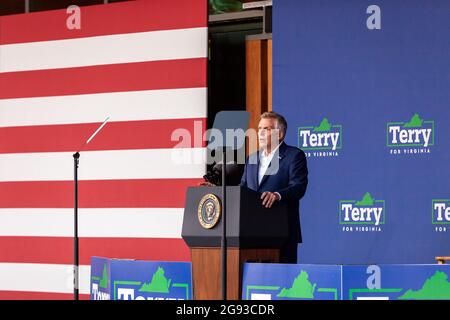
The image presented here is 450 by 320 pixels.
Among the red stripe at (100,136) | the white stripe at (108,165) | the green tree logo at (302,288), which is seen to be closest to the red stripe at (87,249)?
the white stripe at (108,165)

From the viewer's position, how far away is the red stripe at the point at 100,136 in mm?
5488

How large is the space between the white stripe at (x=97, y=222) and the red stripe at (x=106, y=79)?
0.89 metres

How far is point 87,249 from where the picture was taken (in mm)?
5758

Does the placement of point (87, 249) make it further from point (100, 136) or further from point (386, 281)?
point (386, 281)

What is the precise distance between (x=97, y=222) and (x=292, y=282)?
3235 millimetres

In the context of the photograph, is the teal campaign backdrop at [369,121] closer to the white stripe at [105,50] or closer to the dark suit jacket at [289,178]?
the white stripe at [105,50]

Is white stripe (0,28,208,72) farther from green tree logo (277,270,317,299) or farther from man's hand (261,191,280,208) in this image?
green tree logo (277,270,317,299)

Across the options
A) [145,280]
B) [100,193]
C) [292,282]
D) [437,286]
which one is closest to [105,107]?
[100,193]

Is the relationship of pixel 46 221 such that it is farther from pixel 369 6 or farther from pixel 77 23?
pixel 369 6

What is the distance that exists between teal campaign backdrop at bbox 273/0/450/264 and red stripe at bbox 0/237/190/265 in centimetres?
104

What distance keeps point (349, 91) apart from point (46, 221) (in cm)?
256
